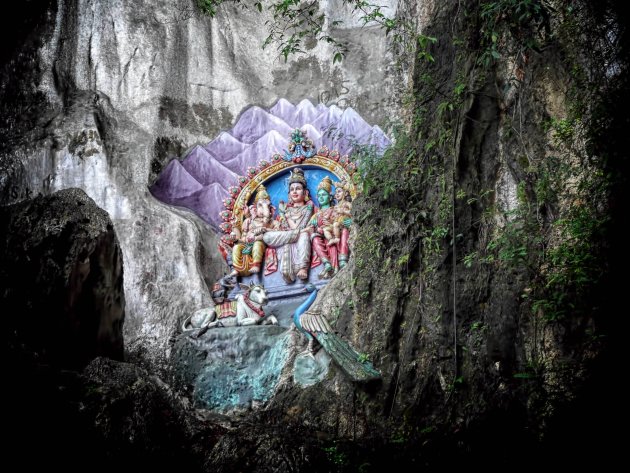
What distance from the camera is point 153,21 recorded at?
9750 millimetres

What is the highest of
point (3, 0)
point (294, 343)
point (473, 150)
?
point (3, 0)

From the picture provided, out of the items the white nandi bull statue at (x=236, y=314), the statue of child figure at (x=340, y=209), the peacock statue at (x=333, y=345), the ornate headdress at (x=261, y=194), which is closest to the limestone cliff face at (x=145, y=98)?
the white nandi bull statue at (x=236, y=314)

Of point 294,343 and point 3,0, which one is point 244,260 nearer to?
point 294,343

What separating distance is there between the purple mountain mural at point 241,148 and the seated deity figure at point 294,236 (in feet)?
2.49

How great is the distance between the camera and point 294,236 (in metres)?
8.22

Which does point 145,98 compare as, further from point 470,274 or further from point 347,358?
point 470,274

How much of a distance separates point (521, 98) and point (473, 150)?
0.58m

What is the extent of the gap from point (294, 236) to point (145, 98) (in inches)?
129

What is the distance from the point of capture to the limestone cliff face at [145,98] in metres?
8.29

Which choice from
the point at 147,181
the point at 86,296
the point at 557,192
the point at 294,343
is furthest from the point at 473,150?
the point at 147,181

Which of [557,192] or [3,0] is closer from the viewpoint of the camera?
[557,192]

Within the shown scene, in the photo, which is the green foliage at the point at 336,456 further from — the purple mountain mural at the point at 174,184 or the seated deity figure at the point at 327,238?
the purple mountain mural at the point at 174,184

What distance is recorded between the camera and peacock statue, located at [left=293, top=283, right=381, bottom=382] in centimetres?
559

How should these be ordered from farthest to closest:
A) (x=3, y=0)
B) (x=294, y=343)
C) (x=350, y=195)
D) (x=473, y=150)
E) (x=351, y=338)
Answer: (x=3, y=0)
(x=350, y=195)
(x=294, y=343)
(x=351, y=338)
(x=473, y=150)
